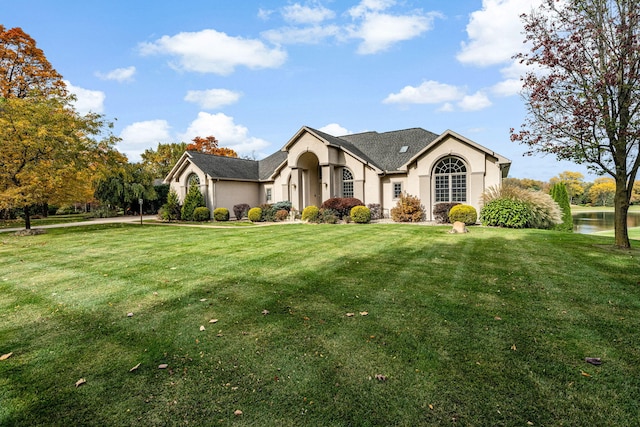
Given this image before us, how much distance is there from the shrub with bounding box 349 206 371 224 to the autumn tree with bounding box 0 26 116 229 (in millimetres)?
Result: 14204

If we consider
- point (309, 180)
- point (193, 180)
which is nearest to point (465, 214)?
point (309, 180)

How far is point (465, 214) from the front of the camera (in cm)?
1603

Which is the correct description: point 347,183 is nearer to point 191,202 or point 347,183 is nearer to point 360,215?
point 360,215

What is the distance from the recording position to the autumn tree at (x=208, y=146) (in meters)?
47.2

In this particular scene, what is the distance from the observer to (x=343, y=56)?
52.4ft

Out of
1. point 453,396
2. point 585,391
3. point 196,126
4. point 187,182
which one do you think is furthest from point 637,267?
point 196,126

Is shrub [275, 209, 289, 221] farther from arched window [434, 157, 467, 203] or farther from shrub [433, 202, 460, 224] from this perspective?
arched window [434, 157, 467, 203]

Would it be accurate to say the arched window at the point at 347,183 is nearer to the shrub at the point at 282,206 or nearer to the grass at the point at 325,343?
the shrub at the point at 282,206

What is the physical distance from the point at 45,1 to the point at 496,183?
2081cm

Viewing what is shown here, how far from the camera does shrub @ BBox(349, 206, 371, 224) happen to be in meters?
18.2

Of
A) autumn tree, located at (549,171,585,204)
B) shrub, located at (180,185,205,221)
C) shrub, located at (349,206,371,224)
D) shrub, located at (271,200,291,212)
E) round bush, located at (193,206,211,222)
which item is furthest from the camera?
autumn tree, located at (549,171,585,204)

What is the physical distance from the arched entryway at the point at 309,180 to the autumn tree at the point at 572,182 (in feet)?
186

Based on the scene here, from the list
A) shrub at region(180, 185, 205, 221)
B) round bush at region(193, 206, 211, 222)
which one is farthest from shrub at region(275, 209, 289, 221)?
shrub at region(180, 185, 205, 221)

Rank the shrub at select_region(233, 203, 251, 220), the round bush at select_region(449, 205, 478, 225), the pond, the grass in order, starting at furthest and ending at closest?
the shrub at select_region(233, 203, 251, 220) < the pond < the round bush at select_region(449, 205, 478, 225) < the grass
